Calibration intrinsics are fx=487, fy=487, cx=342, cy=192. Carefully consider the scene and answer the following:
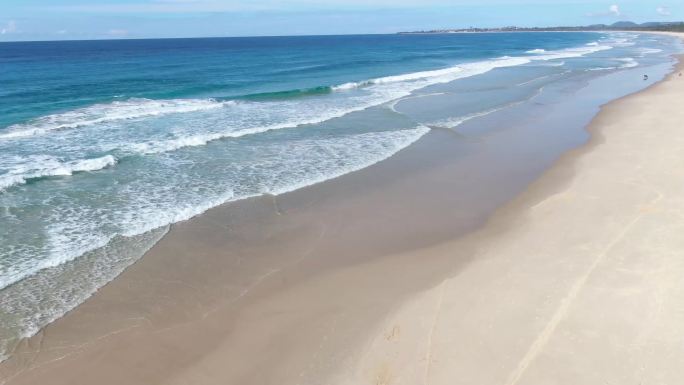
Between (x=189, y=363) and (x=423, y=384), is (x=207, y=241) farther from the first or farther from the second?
(x=423, y=384)

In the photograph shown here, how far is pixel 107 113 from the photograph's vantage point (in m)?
25.4

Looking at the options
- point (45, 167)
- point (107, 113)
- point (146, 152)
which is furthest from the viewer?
point (107, 113)

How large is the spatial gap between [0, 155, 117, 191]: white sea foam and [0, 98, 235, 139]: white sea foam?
5329 mm

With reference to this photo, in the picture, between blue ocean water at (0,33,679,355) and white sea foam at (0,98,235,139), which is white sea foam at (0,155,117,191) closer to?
blue ocean water at (0,33,679,355)

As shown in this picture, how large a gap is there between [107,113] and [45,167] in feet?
34.5

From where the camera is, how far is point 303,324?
7.70 metres

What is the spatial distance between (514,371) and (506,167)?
9.98 metres

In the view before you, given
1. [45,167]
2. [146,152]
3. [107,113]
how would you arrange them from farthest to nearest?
[107,113], [146,152], [45,167]

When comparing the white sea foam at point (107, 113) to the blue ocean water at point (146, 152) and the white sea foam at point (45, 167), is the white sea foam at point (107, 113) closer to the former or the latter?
the blue ocean water at point (146, 152)

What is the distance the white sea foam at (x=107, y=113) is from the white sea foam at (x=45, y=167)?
5.33 meters

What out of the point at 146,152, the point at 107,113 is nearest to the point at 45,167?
the point at 146,152

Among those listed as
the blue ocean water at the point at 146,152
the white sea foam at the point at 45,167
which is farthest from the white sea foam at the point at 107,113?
the white sea foam at the point at 45,167

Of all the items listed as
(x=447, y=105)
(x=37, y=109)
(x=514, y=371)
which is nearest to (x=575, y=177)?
(x=514, y=371)

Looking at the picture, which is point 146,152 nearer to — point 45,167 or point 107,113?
point 45,167
